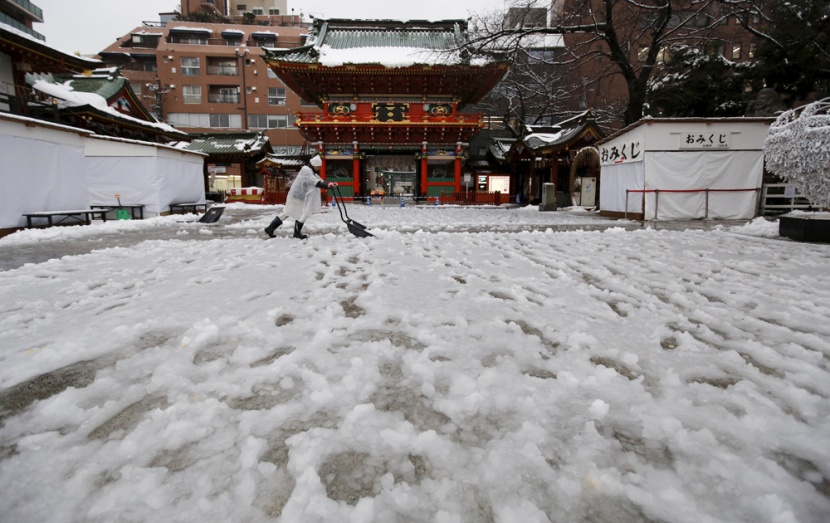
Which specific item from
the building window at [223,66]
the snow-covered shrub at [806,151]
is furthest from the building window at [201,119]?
the snow-covered shrub at [806,151]

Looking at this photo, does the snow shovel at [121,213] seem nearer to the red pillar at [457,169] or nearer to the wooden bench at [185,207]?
the wooden bench at [185,207]

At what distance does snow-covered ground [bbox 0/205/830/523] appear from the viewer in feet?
4.37

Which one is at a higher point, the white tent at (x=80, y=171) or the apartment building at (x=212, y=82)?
the apartment building at (x=212, y=82)

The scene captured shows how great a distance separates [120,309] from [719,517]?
4.06 meters

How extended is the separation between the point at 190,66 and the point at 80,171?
3689 cm

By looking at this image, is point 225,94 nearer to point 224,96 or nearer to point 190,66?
point 224,96

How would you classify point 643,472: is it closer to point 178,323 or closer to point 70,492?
point 70,492

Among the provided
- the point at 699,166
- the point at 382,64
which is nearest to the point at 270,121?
the point at 382,64

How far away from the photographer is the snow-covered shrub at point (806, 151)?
648 centimetres

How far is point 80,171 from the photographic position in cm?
1097

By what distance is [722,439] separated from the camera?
5.32 feet

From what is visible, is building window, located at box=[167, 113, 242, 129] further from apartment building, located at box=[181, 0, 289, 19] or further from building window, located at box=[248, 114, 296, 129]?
apartment building, located at box=[181, 0, 289, 19]

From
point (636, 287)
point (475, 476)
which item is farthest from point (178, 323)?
point (636, 287)

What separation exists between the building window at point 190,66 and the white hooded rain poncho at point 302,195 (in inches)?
1664
